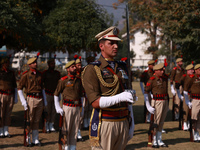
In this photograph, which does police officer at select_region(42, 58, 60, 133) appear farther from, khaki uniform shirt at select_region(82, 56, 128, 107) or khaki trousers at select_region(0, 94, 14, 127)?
khaki uniform shirt at select_region(82, 56, 128, 107)

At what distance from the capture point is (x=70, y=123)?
24.3 feet

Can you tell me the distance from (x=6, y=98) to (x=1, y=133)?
1.10 meters

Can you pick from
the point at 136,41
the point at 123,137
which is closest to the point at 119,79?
the point at 123,137

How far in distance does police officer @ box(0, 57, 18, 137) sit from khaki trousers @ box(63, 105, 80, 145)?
291cm

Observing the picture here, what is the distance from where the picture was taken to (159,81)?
28.0 ft

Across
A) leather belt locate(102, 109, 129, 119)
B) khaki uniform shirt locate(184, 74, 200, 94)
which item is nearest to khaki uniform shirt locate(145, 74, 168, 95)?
khaki uniform shirt locate(184, 74, 200, 94)

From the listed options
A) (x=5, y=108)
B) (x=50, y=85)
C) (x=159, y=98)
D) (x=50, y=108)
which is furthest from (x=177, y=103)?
(x=5, y=108)

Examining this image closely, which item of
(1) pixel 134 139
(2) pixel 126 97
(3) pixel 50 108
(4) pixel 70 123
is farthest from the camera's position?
(3) pixel 50 108

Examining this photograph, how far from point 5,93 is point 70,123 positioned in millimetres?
3238

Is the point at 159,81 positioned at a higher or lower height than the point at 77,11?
lower

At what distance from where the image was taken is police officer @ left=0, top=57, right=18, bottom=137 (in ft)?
31.3

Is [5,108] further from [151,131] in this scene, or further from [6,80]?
[151,131]

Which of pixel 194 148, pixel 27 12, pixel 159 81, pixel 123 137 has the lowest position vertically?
pixel 194 148

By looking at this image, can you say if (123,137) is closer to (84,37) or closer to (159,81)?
(159,81)
